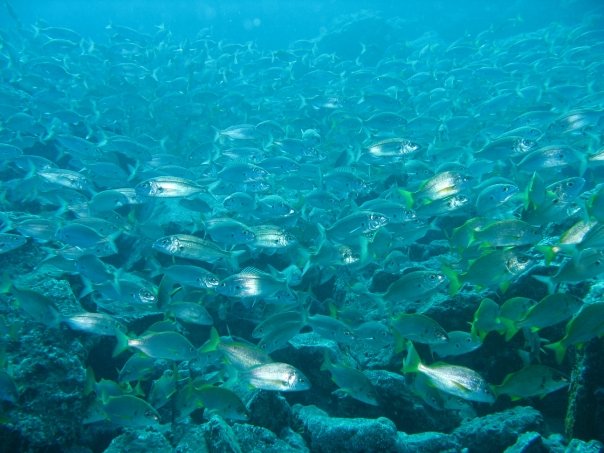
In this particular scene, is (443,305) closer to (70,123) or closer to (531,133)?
(531,133)

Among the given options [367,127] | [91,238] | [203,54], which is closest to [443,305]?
[91,238]

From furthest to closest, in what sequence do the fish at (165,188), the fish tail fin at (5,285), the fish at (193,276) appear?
the fish at (165,188) → the fish at (193,276) → the fish tail fin at (5,285)

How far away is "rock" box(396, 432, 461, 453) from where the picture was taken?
3.41 meters

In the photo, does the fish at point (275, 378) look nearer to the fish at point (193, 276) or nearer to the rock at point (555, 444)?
the fish at point (193, 276)

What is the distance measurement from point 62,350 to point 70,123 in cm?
905

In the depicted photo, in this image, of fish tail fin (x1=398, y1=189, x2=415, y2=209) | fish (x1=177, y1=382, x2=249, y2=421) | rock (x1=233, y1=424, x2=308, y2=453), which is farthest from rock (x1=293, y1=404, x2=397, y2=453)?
fish tail fin (x1=398, y1=189, x2=415, y2=209)

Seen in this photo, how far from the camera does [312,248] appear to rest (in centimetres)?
627

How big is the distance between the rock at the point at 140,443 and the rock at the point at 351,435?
164cm

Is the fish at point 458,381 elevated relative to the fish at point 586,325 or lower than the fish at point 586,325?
lower

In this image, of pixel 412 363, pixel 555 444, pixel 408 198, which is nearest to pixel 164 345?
Result: pixel 412 363

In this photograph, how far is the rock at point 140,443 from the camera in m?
3.94

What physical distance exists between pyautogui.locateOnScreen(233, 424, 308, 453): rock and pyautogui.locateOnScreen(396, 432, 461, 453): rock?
1.06m

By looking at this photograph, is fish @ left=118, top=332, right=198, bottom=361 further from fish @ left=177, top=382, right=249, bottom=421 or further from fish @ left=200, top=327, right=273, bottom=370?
fish @ left=177, top=382, right=249, bottom=421

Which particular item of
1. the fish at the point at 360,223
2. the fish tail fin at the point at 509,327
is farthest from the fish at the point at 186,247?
the fish tail fin at the point at 509,327
